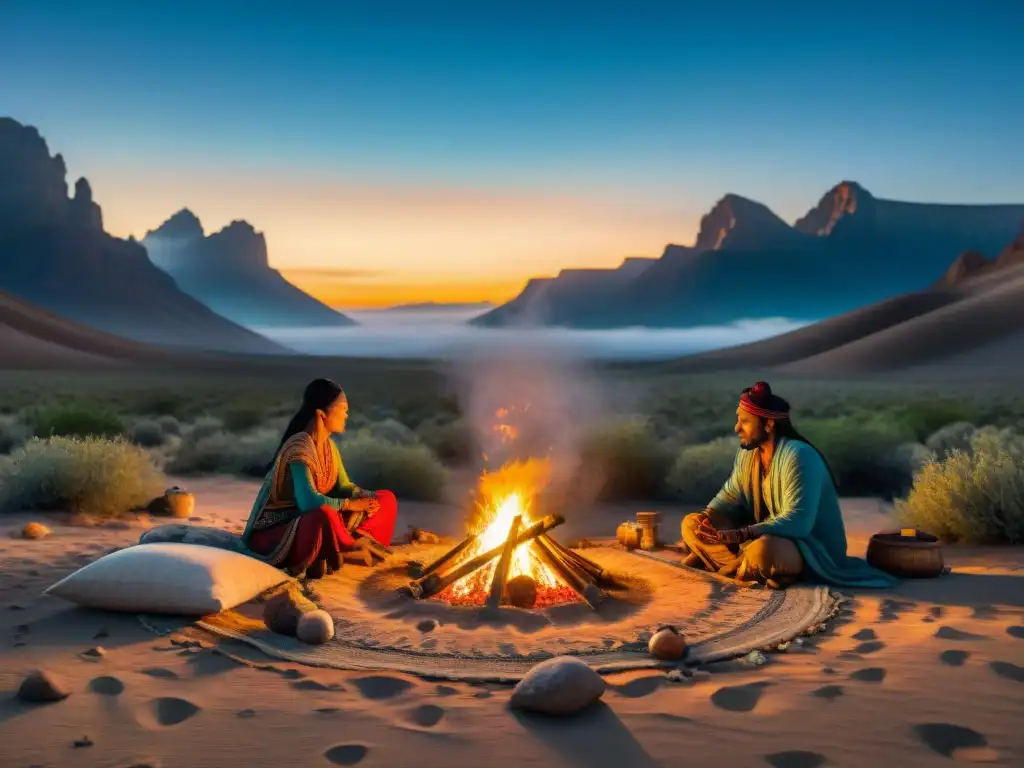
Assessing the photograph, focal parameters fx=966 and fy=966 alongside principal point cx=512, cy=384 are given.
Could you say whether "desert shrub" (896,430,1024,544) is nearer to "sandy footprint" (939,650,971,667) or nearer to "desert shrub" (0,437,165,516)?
"sandy footprint" (939,650,971,667)

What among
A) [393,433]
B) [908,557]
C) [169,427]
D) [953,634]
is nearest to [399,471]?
[393,433]

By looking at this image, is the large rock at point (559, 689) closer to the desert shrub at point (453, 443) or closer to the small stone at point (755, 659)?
Result: the small stone at point (755, 659)

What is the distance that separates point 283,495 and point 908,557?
4.91 metres

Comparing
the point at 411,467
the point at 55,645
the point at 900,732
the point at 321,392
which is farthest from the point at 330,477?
the point at 411,467

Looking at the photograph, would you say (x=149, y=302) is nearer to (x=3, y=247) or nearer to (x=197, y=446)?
(x=3, y=247)

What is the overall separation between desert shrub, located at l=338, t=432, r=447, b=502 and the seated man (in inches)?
Answer: 256

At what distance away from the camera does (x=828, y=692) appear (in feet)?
15.9

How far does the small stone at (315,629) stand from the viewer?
5.80 m

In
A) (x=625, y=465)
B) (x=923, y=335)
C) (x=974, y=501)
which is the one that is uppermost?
(x=923, y=335)

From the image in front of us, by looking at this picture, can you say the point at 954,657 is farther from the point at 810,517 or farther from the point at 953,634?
the point at 810,517

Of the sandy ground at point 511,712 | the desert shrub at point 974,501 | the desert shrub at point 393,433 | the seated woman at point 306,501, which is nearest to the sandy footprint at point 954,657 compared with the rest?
the sandy ground at point 511,712

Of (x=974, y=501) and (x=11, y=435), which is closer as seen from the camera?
(x=974, y=501)

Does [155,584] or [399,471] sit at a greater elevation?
[155,584]

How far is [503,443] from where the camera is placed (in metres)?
15.6
